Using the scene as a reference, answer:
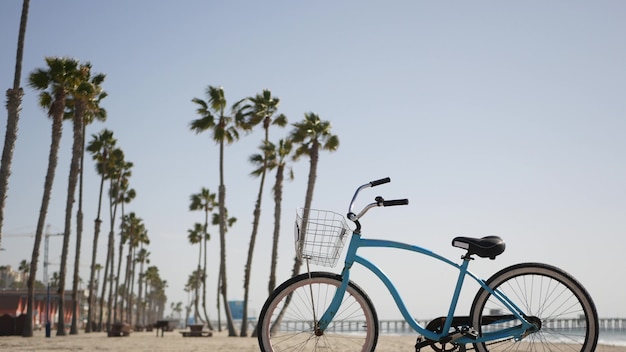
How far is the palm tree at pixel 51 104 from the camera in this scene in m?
30.9

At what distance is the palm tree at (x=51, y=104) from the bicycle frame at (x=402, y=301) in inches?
1133

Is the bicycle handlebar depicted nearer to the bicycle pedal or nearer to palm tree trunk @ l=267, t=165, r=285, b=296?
the bicycle pedal

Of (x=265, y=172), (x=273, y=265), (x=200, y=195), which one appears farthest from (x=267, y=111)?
(x=200, y=195)

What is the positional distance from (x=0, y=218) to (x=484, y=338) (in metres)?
19.8

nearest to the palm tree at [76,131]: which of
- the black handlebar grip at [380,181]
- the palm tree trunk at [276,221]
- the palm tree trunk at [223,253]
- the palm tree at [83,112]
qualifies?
the palm tree at [83,112]

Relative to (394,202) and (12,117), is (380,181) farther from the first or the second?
(12,117)

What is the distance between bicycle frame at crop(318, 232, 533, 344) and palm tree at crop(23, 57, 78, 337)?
94.4ft

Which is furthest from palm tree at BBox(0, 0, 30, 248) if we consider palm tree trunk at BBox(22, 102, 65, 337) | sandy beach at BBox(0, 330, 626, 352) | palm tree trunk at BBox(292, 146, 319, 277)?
palm tree trunk at BBox(292, 146, 319, 277)

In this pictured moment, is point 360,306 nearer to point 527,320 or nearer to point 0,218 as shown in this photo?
point 527,320

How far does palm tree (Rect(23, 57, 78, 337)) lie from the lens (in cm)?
3094

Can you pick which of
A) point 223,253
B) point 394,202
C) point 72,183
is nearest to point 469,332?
point 394,202

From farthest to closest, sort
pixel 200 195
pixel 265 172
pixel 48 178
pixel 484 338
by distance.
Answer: pixel 200 195 < pixel 265 172 < pixel 48 178 < pixel 484 338

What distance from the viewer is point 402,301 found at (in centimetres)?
498

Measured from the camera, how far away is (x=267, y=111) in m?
40.6
